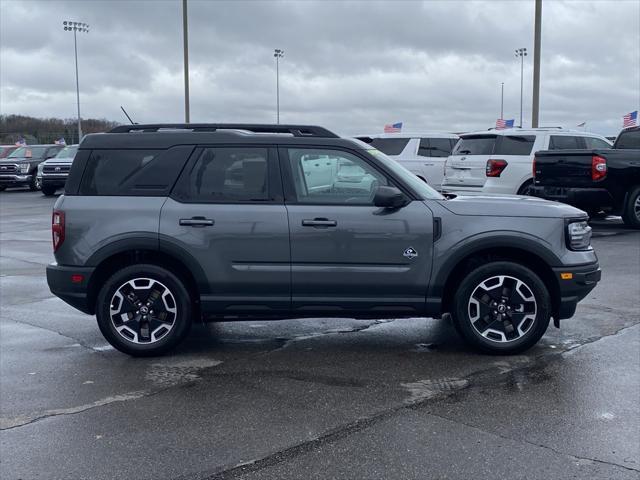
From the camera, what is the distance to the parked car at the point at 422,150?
18.6 metres

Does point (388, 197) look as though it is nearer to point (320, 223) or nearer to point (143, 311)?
point (320, 223)

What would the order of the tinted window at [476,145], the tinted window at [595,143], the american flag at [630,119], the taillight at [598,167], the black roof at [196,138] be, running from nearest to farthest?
the black roof at [196,138]
the taillight at [598,167]
the tinted window at [476,145]
the tinted window at [595,143]
the american flag at [630,119]

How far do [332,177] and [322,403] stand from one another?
199 centimetres

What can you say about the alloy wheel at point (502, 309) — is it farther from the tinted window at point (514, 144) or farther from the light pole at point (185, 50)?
the light pole at point (185, 50)

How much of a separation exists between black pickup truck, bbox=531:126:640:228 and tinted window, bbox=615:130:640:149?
0.90m

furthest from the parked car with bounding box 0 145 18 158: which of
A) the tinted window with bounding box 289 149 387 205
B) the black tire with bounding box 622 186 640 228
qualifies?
the tinted window with bounding box 289 149 387 205

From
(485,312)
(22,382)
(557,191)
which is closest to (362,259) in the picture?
(485,312)

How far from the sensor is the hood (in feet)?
19.8

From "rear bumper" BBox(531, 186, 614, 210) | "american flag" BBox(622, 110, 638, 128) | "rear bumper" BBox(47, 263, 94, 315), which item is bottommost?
"rear bumper" BBox(47, 263, 94, 315)

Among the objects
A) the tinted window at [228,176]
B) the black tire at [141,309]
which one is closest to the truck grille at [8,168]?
the black tire at [141,309]

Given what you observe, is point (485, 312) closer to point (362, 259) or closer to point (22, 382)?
point (362, 259)

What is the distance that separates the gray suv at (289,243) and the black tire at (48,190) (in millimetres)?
24781

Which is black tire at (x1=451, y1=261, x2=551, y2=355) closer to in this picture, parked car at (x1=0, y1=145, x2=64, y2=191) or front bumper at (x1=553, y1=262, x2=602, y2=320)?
front bumper at (x1=553, y1=262, x2=602, y2=320)

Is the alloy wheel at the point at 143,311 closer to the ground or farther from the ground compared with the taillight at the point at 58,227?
closer to the ground
